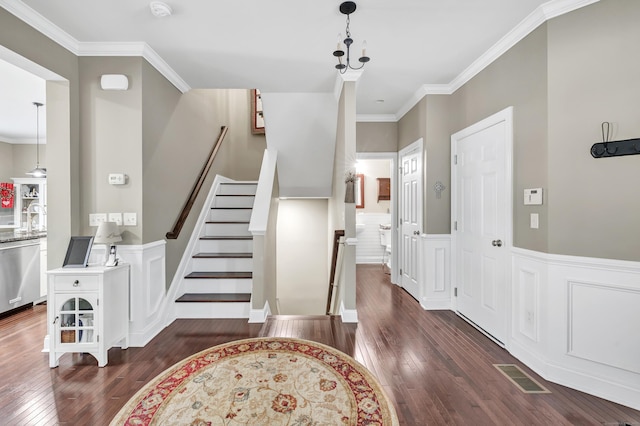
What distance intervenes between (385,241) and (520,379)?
4445mm

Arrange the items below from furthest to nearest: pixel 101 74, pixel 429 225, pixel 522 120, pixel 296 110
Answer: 1. pixel 296 110
2. pixel 429 225
3. pixel 101 74
4. pixel 522 120

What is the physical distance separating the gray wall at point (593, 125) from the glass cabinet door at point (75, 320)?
3655 mm

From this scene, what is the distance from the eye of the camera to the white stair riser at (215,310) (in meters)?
3.47

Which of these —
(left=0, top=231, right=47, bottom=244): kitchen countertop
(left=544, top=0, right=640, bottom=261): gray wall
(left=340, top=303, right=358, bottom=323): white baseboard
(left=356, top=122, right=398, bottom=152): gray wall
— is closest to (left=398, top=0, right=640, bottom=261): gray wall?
(left=544, top=0, right=640, bottom=261): gray wall

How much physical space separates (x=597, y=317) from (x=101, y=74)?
14.8ft

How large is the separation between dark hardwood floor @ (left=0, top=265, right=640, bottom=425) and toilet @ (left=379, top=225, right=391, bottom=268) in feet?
9.63

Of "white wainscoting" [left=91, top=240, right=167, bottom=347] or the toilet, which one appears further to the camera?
the toilet

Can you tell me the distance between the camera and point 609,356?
2.06 m

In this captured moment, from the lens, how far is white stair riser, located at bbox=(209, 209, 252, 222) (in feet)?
15.7

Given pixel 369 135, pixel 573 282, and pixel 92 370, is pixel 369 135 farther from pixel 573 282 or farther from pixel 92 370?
pixel 92 370

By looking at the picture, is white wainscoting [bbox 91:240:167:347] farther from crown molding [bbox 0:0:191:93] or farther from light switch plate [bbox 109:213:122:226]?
crown molding [bbox 0:0:191:93]

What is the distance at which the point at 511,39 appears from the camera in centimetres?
262

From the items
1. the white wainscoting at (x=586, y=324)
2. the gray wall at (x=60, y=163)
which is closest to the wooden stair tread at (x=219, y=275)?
the gray wall at (x=60, y=163)

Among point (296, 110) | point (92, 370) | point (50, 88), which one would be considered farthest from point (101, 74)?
point (92, 370)
